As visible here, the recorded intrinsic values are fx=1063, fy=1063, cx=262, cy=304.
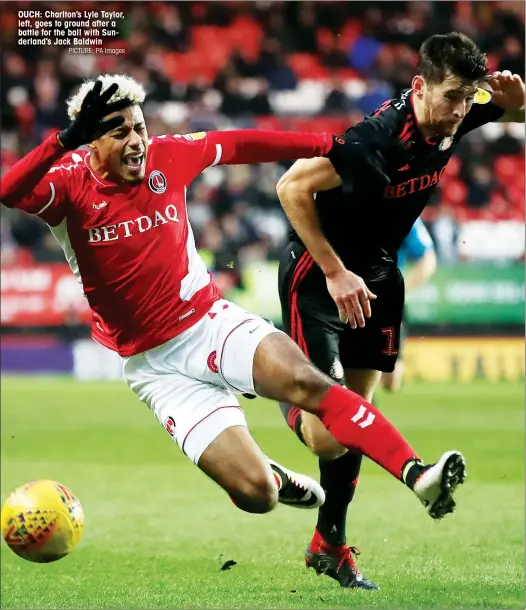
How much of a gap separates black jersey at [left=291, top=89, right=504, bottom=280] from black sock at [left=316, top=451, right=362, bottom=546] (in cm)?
98

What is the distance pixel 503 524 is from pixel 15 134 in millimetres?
13189

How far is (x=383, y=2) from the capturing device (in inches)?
834

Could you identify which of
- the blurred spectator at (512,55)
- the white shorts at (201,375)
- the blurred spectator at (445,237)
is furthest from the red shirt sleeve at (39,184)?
the blurred spectator at (512,55)

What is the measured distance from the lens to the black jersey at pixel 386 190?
199 inches

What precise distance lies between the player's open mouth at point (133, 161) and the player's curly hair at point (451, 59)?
1.39 metres

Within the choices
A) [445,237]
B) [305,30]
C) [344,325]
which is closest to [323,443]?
[344,325]

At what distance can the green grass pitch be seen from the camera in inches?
193

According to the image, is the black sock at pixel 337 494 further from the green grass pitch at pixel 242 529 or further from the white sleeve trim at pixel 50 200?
the white sleeve trim at pixel 50 200

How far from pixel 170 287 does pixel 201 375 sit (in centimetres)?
43

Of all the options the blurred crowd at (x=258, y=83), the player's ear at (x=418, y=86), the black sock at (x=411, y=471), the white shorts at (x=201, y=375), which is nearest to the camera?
the black sock at (x=411, y=471)

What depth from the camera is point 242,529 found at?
22.2 ft

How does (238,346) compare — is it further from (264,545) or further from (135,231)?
(264,545)

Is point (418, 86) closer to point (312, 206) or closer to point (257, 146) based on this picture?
point (312, 206)

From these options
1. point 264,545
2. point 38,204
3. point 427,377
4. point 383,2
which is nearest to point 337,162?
point 38,204
